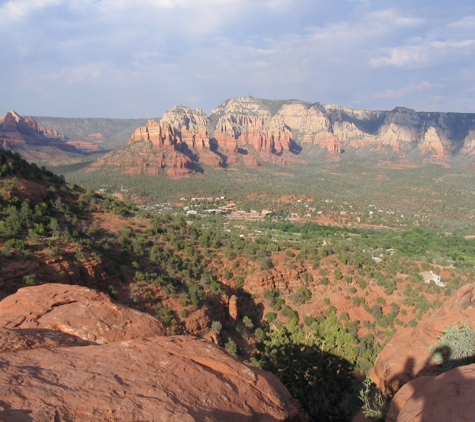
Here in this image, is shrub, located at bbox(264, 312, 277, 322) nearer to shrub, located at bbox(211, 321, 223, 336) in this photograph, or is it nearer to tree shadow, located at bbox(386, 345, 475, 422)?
shrub, located at bbox(211, 321, 223, 336)

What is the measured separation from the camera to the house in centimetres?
2613

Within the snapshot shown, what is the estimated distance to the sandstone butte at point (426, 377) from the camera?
5734mm

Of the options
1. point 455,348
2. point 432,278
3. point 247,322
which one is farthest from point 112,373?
point 432,278

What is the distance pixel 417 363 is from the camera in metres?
9.07

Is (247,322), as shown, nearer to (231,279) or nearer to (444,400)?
(231,279)

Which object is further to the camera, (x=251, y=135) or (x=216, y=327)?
(x=251, y=135)

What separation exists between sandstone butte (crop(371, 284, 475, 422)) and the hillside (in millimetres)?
2874

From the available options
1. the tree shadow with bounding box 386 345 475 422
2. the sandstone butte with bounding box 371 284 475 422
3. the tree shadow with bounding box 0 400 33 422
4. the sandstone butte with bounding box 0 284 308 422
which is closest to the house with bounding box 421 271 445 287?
the sandstone butte with bounding box 371 284 475 422

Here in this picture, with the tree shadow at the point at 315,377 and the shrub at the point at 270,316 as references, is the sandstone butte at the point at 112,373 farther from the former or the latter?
the shrub at the point at 270,316

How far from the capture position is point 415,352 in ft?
31.3

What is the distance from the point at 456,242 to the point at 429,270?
27.6 metres

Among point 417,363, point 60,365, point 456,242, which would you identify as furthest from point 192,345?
point 456,242

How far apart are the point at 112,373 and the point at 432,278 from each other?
1096 inches

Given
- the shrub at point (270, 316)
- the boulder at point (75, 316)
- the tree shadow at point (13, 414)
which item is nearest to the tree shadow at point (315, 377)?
the boulder at point (75, 316)
